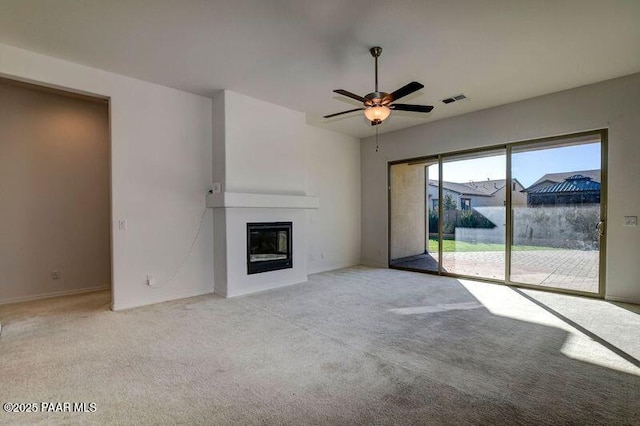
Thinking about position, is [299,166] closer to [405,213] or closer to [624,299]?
[405,213]

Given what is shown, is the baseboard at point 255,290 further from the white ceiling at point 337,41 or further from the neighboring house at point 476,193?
the neighboring house at point 476,193

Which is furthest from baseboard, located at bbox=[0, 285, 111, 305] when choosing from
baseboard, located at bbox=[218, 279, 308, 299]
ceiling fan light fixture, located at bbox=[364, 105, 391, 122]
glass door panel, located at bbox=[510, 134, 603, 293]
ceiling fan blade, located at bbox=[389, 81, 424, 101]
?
glass door panel, located at bbox=[510, 134, 603, 293]

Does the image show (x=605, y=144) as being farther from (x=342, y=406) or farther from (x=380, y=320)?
(x=342, y=406)

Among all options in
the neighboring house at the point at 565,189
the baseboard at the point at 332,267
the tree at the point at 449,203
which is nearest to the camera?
the neighboring house at the point at 565,189

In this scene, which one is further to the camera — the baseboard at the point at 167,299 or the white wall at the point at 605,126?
the white wall at the point at 605,126

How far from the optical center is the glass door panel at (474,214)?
17.0ft

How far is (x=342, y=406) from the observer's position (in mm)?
1878

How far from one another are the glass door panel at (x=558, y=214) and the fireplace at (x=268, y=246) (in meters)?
3.85

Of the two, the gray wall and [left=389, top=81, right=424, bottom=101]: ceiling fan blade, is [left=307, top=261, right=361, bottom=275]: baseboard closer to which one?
the gray wall

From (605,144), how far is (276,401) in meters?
5.35

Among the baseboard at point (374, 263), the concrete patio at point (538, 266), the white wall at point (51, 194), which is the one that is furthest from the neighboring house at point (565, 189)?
the white wall at point (51, 194)

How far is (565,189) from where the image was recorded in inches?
178

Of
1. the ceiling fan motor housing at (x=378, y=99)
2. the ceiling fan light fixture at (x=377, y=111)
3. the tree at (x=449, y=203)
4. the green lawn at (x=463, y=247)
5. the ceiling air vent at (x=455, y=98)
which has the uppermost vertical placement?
the ceiling air vent at (x=455, y=98)

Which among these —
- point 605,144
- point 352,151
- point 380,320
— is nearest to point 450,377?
point 380,320
